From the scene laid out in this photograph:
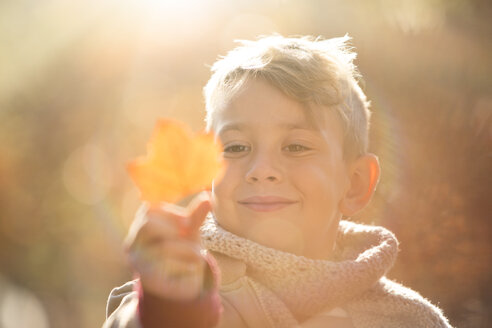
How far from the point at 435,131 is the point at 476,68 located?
0.48m

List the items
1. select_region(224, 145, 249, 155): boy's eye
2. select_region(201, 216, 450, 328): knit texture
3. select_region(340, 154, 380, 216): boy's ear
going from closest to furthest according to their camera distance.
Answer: select_region(201, 216, 450, 328): knit texture < select_region(224, 145, 249, 155): boy's eye < select_region(340, 154, 380, 216): boy's ear

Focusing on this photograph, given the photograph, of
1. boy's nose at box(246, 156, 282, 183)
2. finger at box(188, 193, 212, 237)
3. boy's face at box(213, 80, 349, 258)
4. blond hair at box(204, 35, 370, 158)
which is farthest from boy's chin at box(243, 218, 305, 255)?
finger at box(188, 193, 212, 237)

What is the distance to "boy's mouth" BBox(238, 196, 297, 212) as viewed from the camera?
5.58 ft

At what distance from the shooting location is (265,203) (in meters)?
1.71

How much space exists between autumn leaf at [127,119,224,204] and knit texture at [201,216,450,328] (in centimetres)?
56

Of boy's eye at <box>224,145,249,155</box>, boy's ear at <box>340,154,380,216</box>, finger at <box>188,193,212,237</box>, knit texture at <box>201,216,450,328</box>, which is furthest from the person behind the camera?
boy's ear at <box>340,154,380,216</box>

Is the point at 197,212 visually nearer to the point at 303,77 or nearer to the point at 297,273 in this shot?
the point at 297,273

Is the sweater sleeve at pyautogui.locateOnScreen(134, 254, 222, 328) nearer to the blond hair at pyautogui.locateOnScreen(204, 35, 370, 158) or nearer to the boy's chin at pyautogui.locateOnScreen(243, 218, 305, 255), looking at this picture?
the boy's chin at pyautogui.locateOnScreen(243, 218, 305, 255)

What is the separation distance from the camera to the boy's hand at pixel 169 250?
3.40 ft

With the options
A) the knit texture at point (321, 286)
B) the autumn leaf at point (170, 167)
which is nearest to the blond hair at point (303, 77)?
the knit texture at point (321, 286)

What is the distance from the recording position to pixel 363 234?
207cm

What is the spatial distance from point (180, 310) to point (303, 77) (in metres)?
1.02

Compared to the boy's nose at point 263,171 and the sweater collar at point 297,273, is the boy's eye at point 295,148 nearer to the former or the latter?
the boy's nose at point 263,171

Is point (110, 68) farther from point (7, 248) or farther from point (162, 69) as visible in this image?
point (7, 248)
